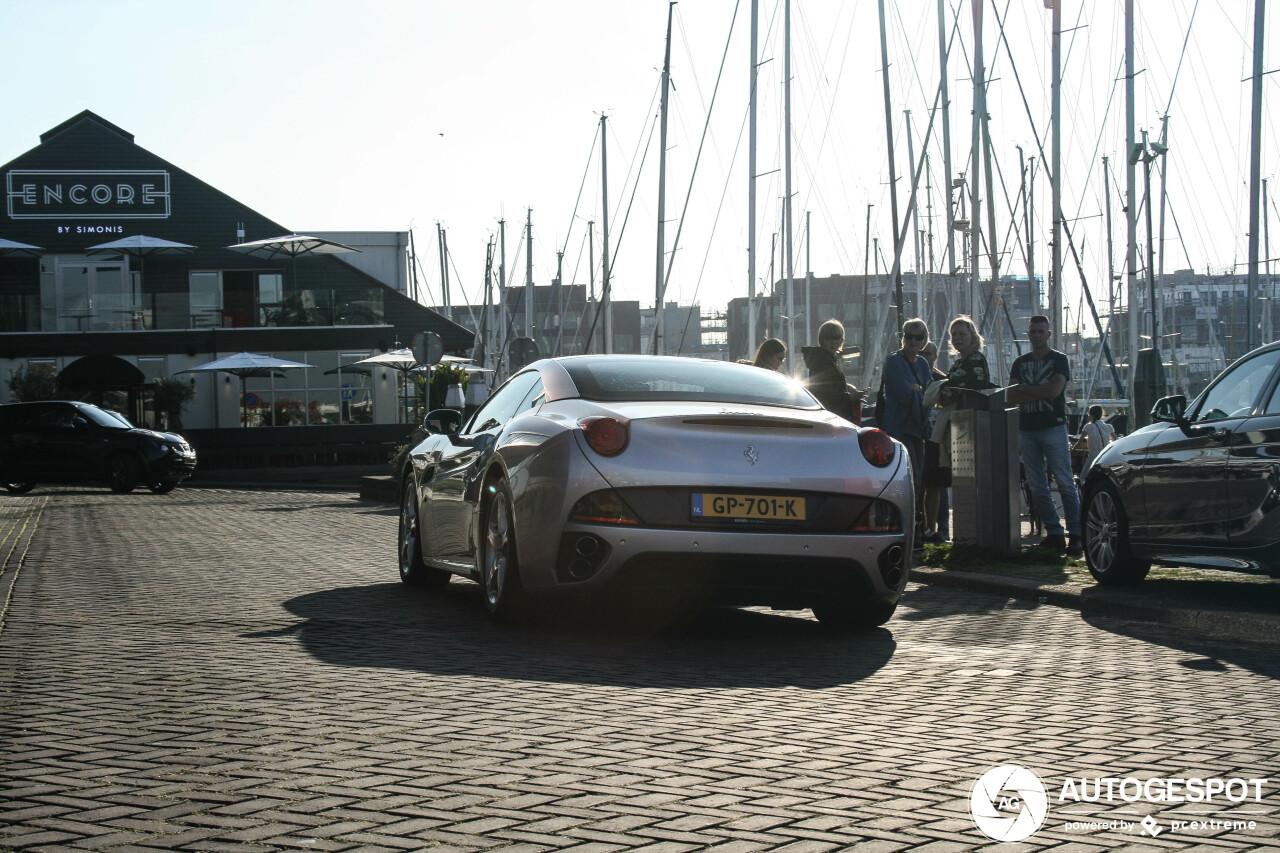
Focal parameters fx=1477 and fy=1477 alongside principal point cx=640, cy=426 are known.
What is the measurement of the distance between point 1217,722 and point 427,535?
532cm

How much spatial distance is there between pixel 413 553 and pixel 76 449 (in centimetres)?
1935

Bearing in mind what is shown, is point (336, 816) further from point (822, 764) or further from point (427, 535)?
point (427, 535)

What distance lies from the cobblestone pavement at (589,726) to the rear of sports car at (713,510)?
329 millimetres

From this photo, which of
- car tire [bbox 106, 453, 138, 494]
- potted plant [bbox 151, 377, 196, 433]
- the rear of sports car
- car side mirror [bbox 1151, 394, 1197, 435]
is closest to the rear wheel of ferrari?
the rear of sports car

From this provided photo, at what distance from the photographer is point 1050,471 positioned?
11.4 m

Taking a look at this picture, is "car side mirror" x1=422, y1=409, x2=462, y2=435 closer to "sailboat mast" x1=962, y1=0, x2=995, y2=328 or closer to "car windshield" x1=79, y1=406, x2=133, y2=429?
"car windshield" x1=79, y1=406, x2=133, y2=429

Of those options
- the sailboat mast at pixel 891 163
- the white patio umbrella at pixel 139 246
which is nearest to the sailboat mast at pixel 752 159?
the sailboat mast at pixel 891 163

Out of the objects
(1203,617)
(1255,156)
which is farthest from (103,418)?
(1203,617)

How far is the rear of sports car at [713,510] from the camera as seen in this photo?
6562mm

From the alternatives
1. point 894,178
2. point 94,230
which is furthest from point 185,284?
point 894,178

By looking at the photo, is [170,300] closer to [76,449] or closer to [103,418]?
[103,418]

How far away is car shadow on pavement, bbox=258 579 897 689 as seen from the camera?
19.6 ft

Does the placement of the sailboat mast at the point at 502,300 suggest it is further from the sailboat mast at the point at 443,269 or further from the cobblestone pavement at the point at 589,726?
the cobblestone pavement at the point at 589,726

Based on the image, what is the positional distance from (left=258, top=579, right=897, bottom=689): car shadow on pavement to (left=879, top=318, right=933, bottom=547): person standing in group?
12.4 feet
